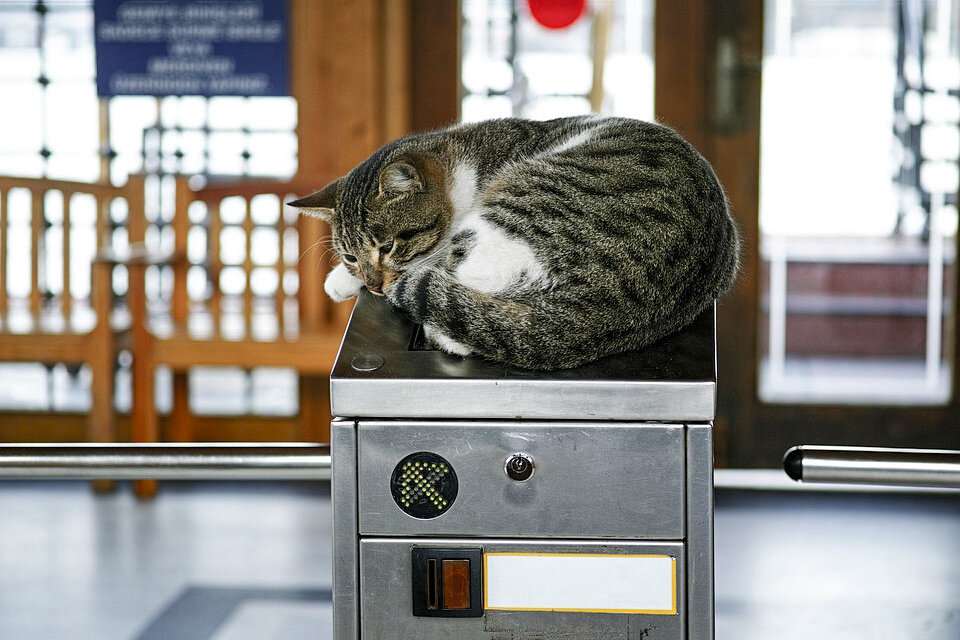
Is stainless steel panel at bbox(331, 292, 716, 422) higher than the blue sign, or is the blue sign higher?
the blue sign

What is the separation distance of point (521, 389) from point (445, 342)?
134 millimetres

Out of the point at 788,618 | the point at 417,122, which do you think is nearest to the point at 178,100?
the point at 417,122

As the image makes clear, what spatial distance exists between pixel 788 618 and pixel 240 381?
2.20m

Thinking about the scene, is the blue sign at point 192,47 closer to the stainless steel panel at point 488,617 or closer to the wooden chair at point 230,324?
the wooden chair at point 230,324

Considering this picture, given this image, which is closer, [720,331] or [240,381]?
[720,331]

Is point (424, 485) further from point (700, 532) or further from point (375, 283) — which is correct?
point (375, 283)

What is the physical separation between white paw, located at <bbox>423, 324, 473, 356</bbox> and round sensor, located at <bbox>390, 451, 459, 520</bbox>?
123 millimetres

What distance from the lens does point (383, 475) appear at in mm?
1145

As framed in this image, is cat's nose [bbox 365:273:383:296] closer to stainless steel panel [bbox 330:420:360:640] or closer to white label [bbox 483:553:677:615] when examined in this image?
stainless steel panel [bbox 330:420:360:640]

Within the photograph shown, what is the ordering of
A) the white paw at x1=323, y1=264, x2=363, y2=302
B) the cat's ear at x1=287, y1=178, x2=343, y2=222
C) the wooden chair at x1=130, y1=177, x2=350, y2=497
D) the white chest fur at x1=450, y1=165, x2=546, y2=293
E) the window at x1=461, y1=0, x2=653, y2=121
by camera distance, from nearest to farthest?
the white chest fur at x1=450, y1=165, x2=546, y2=293 < the white paw at x1=323, y1=264, x2=363, y2=302 < the cat's ear at x1=287, y1=178, x2=343, y2=222 < the wooden chair at x1=130, y1=177, x2=350, y2=497 < the window at x1=461, y1=0, x2=653, y2=121

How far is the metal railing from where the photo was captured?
1.25 m

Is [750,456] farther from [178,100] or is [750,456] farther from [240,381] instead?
[178,100]

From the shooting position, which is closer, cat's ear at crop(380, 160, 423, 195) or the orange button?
the orange button

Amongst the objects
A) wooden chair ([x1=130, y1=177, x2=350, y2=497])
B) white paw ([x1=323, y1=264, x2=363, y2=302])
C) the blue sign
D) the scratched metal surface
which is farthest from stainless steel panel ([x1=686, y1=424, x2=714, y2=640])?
the blue sign
